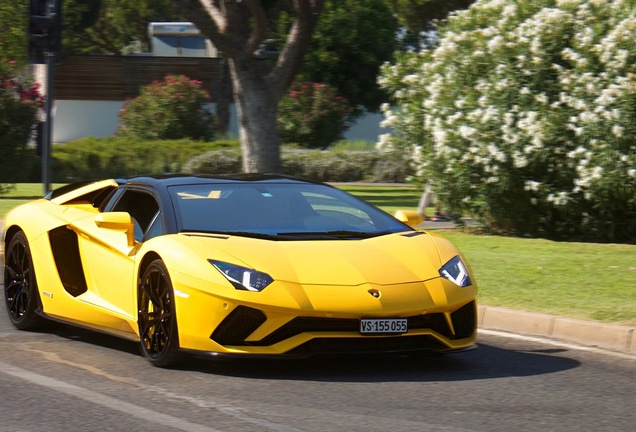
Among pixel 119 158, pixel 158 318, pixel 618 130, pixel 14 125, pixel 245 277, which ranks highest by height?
pixel 618 130

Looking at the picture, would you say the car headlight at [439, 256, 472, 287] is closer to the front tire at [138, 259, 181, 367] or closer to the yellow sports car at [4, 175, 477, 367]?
the yellow sports car at [4, 175, 477, 367]

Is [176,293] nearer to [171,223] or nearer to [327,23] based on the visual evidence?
[171,223]

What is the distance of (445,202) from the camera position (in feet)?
59.3

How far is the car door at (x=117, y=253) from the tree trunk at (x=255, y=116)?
12812 millimetres

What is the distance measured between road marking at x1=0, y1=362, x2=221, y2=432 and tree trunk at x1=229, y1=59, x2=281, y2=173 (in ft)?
46.1

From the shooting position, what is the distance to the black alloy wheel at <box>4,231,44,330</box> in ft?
29.3

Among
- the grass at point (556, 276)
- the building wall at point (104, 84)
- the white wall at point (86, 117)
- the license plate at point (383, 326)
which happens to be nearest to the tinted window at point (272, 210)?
the license plate at point (383, 326)

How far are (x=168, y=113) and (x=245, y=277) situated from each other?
31.3 m

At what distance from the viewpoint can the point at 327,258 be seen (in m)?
7.33

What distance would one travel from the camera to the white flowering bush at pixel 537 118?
15625 millimetres

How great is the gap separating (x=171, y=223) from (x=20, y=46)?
3414 centimetres

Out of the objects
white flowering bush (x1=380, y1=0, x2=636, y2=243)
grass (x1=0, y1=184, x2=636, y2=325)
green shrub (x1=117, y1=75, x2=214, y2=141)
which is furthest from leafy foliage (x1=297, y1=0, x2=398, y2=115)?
grass (x1=0, y1=184, x2=636, y2=325)

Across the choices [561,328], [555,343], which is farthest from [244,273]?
[561,328]

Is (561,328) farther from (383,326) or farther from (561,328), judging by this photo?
(383,326)
